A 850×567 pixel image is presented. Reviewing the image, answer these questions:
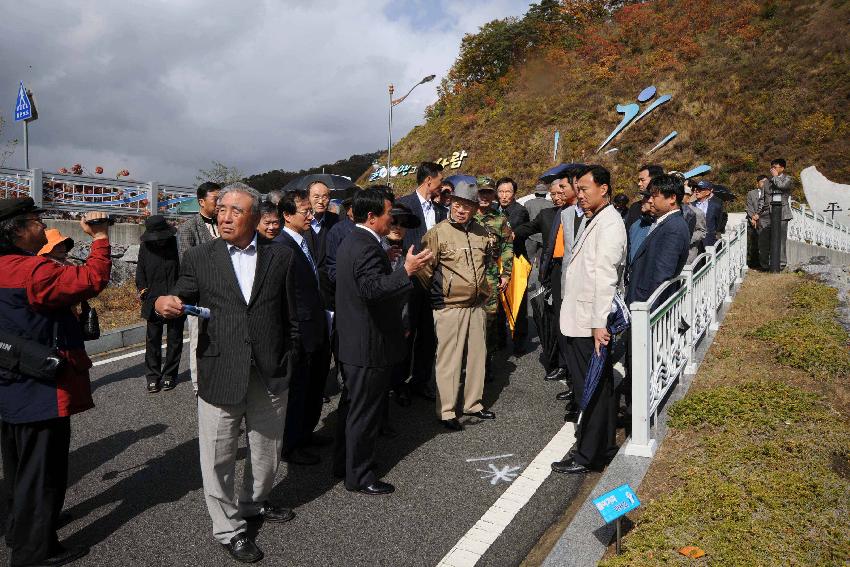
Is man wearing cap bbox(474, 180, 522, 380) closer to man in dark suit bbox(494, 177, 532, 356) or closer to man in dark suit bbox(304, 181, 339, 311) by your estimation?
man in dark suit bbox(494, 177, 532, 356)

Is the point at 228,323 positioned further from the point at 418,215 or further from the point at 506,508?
the point at 418,215

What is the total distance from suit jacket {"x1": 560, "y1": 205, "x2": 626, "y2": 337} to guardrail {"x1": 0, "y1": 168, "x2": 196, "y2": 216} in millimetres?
11008

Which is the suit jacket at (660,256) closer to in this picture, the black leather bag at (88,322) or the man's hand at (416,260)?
the man's hand at (416,260)

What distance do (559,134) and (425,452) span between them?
2834 cm

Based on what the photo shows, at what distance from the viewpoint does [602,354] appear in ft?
12.8

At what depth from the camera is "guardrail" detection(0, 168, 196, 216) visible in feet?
38.2

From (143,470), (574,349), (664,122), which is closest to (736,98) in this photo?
(664,122)

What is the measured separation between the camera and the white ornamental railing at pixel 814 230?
13555 millimetres

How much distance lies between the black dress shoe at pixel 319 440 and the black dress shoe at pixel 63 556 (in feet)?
5.67

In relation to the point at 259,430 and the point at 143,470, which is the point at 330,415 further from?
the point at 259,430

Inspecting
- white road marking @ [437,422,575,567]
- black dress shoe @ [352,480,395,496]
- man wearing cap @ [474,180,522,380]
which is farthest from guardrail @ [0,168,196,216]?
white road marking @ [437,422,575,567]

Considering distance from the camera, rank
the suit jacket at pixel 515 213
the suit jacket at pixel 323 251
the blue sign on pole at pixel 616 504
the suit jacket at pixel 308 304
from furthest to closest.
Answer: the suit jacket at pixel 515 213
the suit jacket at pixel 323 251
the suit jacket at pixel 308 304
the blue sign on pole at pixel 616 504

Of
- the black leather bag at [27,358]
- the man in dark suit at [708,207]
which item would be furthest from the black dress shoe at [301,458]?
the man in dark suit at [708,207]

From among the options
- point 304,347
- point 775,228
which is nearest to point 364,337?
point 304,347
